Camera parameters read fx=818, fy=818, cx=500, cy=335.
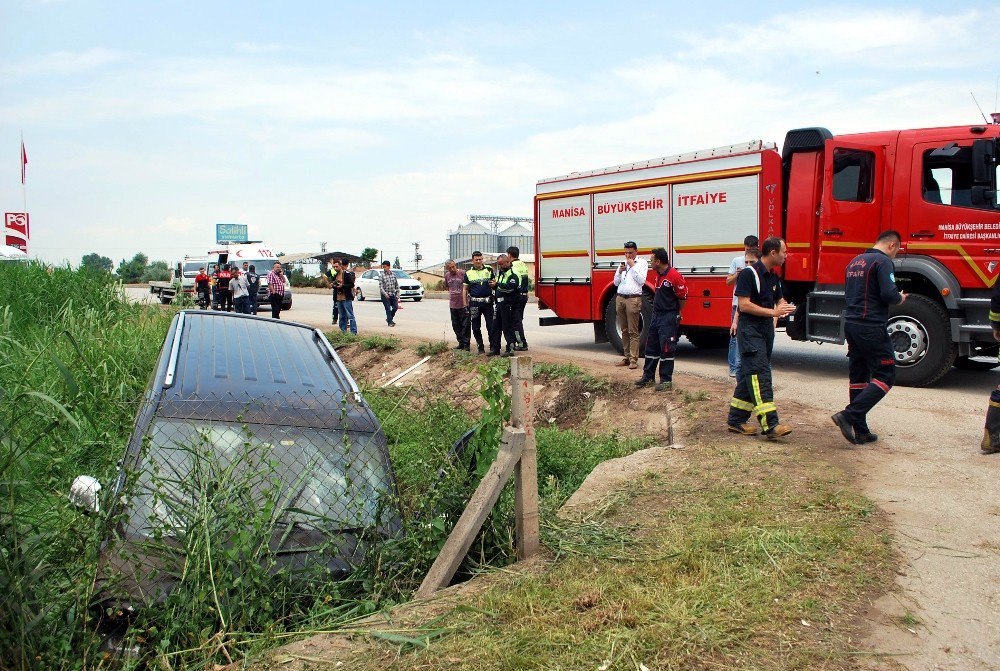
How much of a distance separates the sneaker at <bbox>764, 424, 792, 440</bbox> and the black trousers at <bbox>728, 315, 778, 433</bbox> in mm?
37

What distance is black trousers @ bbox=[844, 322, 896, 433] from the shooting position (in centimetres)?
671

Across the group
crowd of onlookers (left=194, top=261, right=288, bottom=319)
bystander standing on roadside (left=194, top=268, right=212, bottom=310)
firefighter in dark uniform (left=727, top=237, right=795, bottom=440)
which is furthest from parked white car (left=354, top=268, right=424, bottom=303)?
firefighter in dark uniform (left=727, top=237, right=795, bottom=440)

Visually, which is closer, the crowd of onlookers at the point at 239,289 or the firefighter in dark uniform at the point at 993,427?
the firefighter in dark uniform at the point at 993,427

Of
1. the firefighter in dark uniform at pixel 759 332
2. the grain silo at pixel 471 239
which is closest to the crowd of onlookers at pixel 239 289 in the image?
the firefighter in dark uniform at pixel 759 332

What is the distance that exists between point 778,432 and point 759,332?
0.86m

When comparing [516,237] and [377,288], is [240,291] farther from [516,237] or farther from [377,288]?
[516,237]

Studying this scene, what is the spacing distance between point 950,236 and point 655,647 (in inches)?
314

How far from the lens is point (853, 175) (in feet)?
33.2

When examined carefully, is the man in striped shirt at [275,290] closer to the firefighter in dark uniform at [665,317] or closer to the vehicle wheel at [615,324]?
the vehicle wheel at [615,324]

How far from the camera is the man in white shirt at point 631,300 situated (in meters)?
11.1

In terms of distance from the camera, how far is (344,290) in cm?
1686

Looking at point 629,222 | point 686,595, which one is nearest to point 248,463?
point 686,595

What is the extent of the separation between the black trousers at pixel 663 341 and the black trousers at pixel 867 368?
8.29 feet

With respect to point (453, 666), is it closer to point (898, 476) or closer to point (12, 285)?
point (898, 476)
